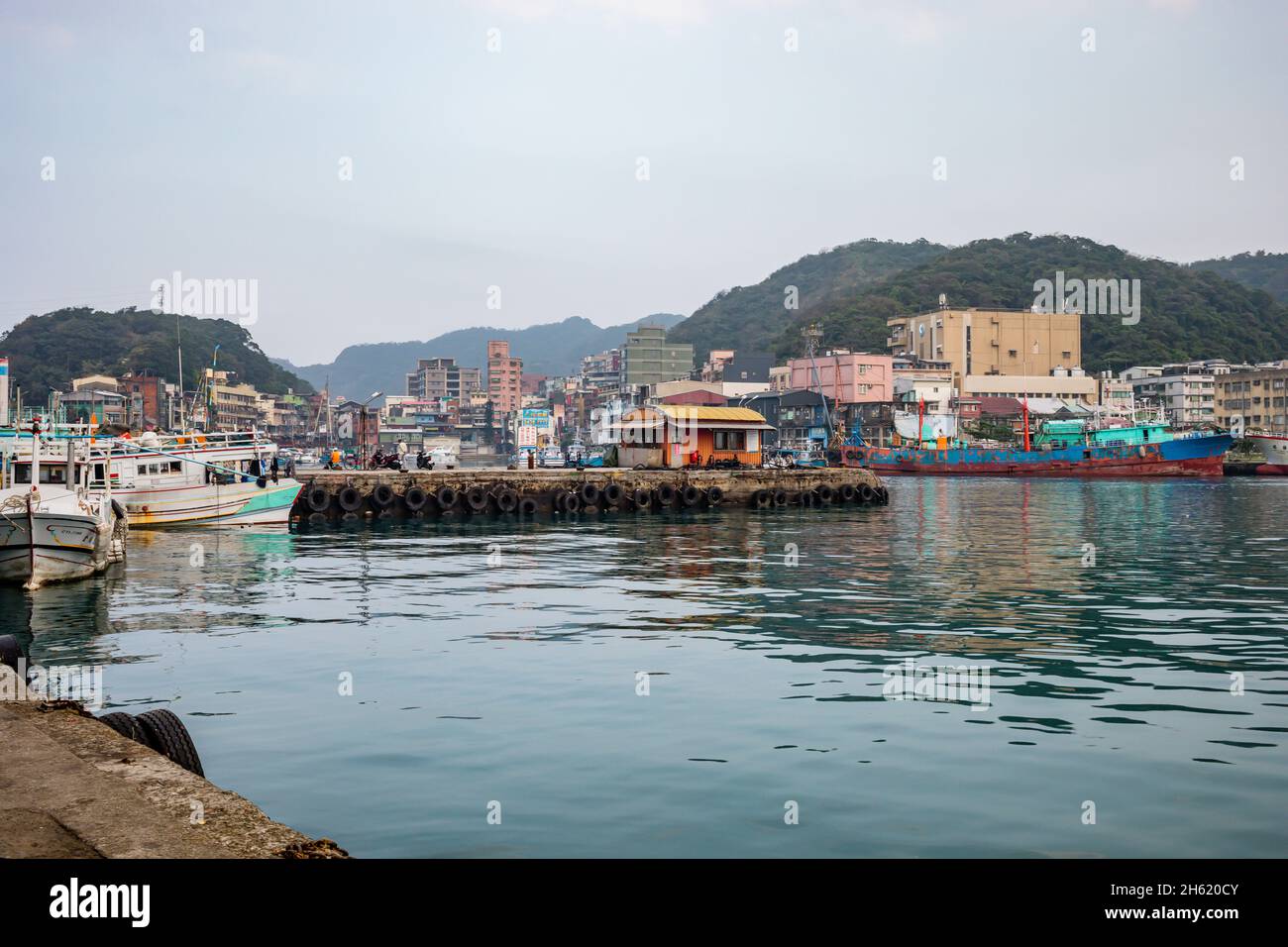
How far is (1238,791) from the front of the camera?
10.0 metres

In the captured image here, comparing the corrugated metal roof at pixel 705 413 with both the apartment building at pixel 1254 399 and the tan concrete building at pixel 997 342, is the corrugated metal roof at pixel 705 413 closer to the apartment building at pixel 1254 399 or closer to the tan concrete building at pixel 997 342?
the apartment building at pixel 1254 399

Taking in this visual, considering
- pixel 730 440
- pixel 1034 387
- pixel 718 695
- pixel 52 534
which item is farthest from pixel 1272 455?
pixel 52 534

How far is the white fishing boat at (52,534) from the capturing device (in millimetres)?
25094

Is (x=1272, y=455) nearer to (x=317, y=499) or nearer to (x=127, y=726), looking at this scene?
(x=317, y=499)

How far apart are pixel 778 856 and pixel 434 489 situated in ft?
148

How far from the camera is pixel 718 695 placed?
1416 cm

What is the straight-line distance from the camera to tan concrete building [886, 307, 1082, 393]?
15212cm

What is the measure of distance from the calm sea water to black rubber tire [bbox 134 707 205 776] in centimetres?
88

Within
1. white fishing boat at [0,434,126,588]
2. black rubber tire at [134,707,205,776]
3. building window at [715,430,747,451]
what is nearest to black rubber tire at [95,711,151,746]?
black rubber tire at [134,707,205,776]

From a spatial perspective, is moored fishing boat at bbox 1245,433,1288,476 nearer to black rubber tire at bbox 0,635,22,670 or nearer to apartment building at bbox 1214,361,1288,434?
apartment building at bbox 1214,361,1288,434

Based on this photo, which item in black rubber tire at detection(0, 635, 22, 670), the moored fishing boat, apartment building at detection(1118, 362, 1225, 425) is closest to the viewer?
black rubber tire at detection(0, 635, 22, 670)

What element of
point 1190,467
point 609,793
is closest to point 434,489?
point 609,793

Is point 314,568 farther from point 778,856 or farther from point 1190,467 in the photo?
point 1190,467
